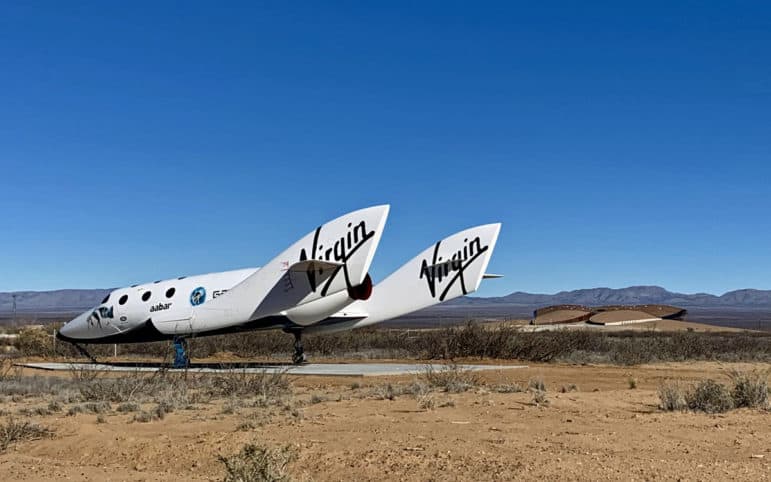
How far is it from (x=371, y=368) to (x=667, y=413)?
13.2 meters

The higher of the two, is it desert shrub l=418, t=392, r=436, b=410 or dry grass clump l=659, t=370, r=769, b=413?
desert shrub l=418, t=392, r=436, b=410

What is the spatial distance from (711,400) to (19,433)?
10067mm

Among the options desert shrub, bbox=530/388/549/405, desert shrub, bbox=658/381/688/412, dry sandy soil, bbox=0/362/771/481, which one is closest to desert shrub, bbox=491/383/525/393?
dry sandy soil, bbox=0/362/771/481

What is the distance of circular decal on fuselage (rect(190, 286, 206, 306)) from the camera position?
26141 millimetres

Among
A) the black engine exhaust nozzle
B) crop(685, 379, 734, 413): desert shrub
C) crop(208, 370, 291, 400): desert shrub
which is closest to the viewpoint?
crop(685, 379, 734, 413): desert shrub

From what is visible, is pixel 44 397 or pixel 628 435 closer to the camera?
pixel 628 435

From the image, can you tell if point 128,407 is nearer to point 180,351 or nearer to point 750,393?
point 750,393

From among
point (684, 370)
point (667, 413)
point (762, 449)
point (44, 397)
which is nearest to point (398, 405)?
point (667, 413)

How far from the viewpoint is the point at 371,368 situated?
83.0 ft

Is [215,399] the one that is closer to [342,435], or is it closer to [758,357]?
[342,435]

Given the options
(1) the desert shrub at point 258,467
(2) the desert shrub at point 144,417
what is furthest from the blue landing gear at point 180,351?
(1) the desert shrub at point 258,467

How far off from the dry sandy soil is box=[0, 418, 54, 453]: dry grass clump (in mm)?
160

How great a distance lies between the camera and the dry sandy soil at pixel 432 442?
8969mm

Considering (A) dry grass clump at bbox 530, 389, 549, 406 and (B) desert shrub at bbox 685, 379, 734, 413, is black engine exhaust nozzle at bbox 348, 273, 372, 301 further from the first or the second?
(B) desert shrub at bbox 685, 379, 734, 413
